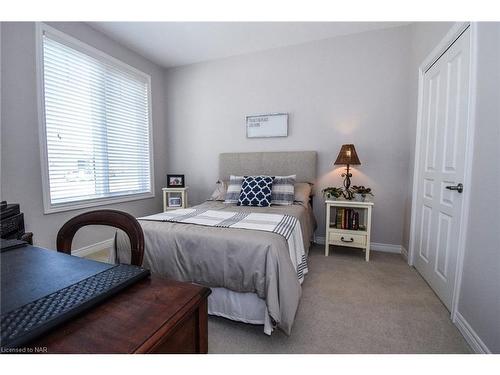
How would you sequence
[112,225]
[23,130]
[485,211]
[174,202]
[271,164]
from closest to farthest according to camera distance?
[112,225], [485,211], [23,130], [271,164], [174,202]

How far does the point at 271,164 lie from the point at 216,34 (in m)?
1.79

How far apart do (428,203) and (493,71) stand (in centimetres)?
121

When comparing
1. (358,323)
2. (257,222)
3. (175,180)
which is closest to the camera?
(358,323)

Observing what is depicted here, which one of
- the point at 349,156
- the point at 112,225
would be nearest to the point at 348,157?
the point at 349,156

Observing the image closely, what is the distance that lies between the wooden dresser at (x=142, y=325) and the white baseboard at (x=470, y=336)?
160 cm

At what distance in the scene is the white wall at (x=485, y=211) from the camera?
1.21 metres

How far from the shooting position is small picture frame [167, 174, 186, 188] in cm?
360

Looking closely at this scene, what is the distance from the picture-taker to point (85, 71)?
2686 mm

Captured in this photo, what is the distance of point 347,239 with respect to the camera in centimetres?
261

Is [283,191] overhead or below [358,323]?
overhead

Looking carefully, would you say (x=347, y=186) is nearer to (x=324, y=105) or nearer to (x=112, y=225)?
(x=324, y=105)

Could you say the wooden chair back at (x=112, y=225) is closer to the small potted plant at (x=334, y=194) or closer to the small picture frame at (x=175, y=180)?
the small potted plant at (x=334, y=194)
